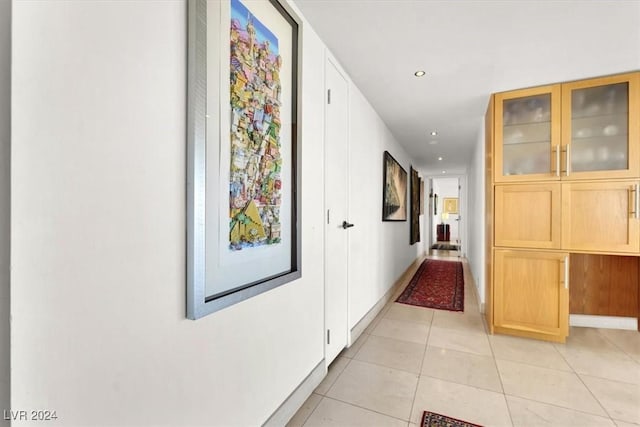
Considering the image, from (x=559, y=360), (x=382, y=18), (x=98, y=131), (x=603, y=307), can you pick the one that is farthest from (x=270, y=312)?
(x=603, y=307)

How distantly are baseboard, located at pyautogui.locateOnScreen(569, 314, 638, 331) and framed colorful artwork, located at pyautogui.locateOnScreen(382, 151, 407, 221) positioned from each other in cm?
210

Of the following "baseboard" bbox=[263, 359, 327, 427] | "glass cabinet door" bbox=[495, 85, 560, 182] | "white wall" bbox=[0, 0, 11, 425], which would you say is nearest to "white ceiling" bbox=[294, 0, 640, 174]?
"glass cabinet door" bbox=[495, 85, 560, 182]

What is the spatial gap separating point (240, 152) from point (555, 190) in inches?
103

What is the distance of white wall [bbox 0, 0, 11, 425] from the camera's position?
569 millimetres

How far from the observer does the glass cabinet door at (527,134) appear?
245 centimetres

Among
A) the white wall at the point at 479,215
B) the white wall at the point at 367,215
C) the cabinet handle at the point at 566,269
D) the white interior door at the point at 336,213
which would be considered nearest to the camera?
the white interior door at the point at 336,213

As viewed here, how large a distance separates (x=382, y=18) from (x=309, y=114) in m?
0.66

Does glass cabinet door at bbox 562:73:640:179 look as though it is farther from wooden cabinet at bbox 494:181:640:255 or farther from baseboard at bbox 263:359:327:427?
baseboard at bbox 263:359:327:427

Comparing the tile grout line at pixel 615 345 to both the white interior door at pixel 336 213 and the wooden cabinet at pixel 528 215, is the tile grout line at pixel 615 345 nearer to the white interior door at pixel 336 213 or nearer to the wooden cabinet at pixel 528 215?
the wooden cabinet at pixel 528 215

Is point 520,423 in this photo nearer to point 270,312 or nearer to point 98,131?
point 270,312

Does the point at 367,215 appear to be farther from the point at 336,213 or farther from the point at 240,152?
the point at 240,152

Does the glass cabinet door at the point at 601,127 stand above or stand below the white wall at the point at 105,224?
above

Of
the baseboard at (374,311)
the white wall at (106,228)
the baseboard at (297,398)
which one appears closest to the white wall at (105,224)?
the white wall at (106,228)

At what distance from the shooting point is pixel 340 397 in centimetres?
175
